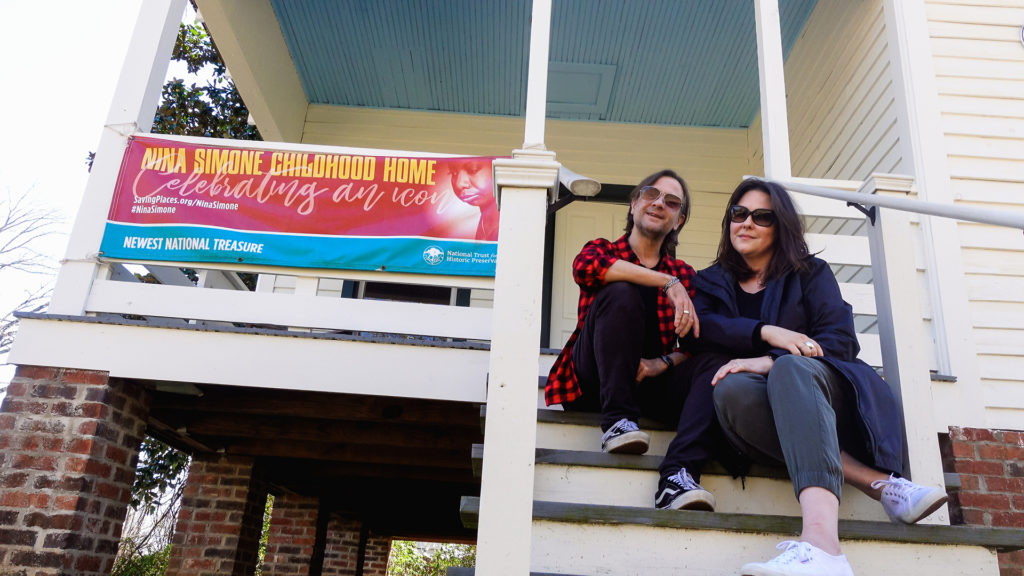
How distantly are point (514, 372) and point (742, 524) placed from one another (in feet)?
2.17

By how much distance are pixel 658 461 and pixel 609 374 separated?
29cm

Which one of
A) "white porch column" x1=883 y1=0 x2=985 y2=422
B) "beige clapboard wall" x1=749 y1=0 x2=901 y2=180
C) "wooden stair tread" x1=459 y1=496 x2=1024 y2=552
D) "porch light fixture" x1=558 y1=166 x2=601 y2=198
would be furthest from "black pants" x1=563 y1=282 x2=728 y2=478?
"beige clapboard wall" x1=749 y1=0 x2=901 y2=180

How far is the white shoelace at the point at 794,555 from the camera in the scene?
1.54 metres

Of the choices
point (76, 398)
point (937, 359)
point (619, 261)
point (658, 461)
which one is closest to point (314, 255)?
point (76, 398)

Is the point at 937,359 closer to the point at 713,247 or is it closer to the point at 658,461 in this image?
the point at 658,461

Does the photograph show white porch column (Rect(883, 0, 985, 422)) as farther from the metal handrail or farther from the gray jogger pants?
the gray jogger pants

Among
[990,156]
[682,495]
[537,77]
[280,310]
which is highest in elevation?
[537,77]

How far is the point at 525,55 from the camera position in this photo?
223 inches

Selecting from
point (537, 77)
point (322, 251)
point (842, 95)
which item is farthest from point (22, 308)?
point (842, 95)

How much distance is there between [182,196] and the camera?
3703 millimetres

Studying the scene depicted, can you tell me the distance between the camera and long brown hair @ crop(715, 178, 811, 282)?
7.43ft

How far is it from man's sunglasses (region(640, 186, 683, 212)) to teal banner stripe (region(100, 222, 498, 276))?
1.21 m

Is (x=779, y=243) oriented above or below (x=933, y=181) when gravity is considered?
below

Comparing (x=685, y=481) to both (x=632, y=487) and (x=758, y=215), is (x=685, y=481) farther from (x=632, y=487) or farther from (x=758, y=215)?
(x=758, y=215)
